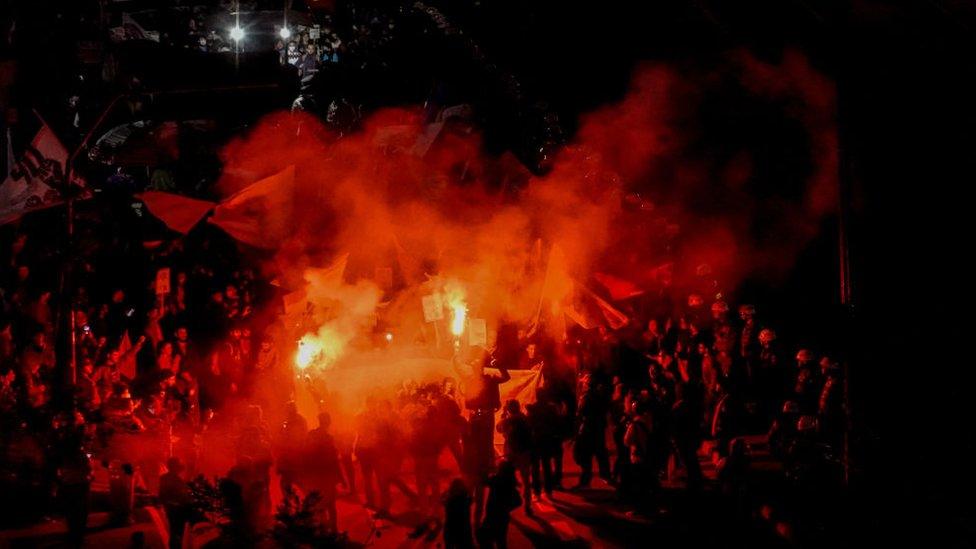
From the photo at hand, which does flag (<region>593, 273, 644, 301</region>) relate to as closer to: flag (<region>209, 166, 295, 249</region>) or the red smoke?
the red smoke

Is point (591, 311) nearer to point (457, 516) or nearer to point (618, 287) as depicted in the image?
point (618, 287)

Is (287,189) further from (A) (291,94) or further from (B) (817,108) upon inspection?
(B) (817,108)

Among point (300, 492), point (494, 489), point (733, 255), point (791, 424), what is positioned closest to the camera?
point (494, 489)

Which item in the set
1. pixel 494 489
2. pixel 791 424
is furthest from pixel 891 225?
pixel 494 489

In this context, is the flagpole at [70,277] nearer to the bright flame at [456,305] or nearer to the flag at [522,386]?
the bright flame at [456,305]

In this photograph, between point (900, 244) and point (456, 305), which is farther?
point (456, 305)

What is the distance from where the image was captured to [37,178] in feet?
38.0

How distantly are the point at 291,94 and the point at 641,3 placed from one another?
9057mm

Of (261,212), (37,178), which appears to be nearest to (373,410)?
(261,212)

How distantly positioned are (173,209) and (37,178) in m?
2.00

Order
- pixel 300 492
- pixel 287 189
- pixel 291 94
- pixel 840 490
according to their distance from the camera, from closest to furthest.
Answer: pixel 840 490 < pixel 300 492 < pixel 287 189 < pixel 291 94

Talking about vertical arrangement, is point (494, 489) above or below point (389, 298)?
below

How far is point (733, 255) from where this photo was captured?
15.1m

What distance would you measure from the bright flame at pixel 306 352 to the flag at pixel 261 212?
1796 millimetres
